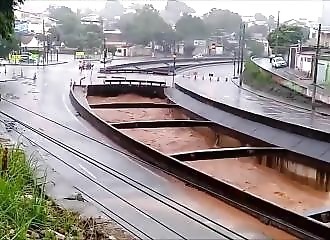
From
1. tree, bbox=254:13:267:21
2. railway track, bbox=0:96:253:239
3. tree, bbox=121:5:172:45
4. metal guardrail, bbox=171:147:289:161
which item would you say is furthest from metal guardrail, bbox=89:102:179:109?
tree, bbox=254:13:267:21

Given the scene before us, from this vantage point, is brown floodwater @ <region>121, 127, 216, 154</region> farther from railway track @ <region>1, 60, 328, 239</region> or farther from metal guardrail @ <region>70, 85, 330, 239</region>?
railway track @ <region>1, 60, 328, 239</region>

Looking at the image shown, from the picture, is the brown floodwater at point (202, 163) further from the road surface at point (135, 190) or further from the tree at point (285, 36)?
the tree at point (285, 36)

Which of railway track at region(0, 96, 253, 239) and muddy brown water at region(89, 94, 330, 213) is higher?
railway track at region(0, 96, 253, 239)

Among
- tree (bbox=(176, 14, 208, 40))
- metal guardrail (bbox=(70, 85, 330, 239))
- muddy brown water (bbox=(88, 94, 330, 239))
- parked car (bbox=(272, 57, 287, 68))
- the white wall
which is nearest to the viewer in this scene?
metal guardrail (bbox=(70, 85, 330, 239))

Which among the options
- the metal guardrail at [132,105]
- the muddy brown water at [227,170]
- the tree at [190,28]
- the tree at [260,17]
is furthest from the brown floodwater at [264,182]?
the tree at [260,17]

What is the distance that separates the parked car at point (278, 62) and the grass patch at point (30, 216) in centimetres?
3797

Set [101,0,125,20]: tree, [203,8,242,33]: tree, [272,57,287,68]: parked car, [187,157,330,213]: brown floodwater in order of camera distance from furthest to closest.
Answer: [101,0,125,20]: tree < [203,8,242,33]: tree < [272,57,287,68]: parked car < [187,157,330,213]: brown floodwater

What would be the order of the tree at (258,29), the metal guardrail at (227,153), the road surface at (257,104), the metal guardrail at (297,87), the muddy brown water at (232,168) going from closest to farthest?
1. the muddy brown water at (232,168)
2. the metal guardrail at (227,153)
3. the road surface at (257,104)
4. the metal guardrail at (297,87)
5. the tree at (258,29)

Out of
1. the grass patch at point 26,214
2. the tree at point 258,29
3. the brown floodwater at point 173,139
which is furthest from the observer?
the tree at point 258,29

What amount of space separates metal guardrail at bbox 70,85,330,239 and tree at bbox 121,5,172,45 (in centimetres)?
5698

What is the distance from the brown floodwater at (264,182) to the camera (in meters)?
16.5

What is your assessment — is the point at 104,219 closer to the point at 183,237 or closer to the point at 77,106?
the point at 183,237

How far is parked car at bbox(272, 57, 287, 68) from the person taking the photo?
46184 millimetres

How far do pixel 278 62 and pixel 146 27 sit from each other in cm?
2958
